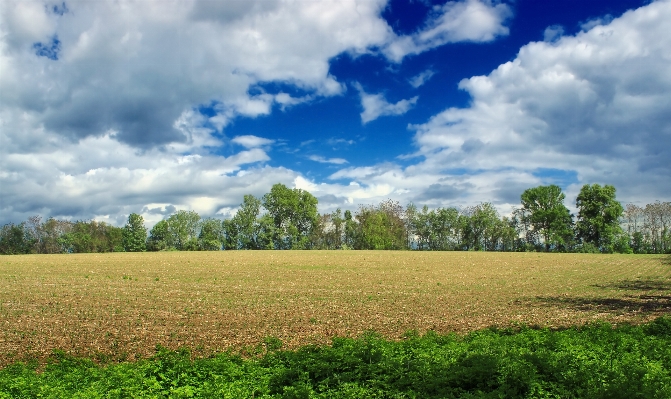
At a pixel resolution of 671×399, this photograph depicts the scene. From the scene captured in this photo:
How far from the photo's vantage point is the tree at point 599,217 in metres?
101

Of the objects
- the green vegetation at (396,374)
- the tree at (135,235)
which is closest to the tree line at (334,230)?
the tree at (135,235)

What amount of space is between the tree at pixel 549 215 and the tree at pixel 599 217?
3.38m

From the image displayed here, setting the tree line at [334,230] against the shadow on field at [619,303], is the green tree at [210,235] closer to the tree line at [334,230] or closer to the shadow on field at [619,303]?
the tree line at [334,230]

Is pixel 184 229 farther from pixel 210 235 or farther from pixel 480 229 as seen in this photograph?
pixel 480 229

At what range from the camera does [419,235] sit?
429 ft

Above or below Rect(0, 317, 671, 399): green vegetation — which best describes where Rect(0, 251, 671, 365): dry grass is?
below

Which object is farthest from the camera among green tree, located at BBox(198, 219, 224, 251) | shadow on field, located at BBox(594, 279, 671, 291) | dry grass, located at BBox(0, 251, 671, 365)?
green tree, located at BBox(198, 219, 224, 251)

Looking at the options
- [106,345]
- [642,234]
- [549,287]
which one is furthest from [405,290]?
[642,234]

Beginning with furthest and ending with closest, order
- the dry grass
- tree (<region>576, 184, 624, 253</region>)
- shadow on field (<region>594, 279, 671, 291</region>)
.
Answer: tree (<region>576, 184, 624, 253</region>) → shadow on field (<region>594, 279, 671, 291</region>) → the dry grass

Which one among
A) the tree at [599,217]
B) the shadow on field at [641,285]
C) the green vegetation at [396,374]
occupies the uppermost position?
the tree at [599,217]

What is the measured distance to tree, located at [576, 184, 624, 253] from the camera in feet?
331

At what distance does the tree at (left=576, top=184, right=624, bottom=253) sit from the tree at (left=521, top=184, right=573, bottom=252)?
3.38 metres

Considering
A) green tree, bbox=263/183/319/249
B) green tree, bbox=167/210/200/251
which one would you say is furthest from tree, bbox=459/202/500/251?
green tree, bbox=167/210/200/251

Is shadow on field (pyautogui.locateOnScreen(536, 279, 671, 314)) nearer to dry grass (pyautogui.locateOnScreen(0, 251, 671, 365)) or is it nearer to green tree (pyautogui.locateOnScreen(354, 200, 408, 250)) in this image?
dry grass (pyautogui.locateOnScreen(0, 251, 671, 365))
